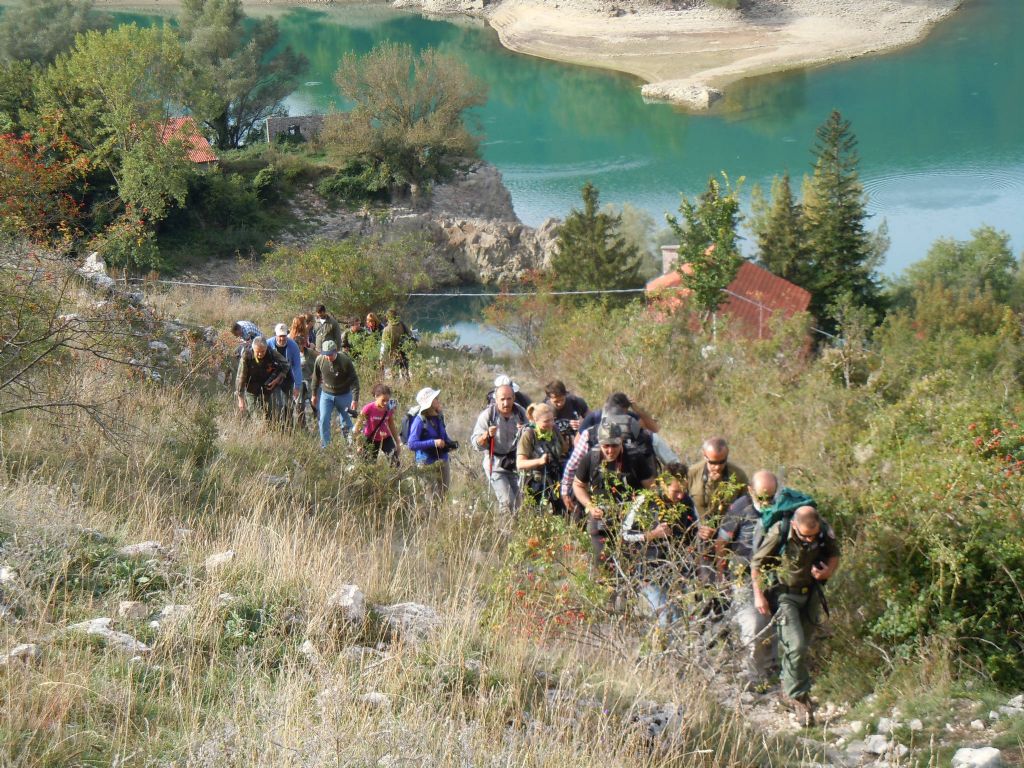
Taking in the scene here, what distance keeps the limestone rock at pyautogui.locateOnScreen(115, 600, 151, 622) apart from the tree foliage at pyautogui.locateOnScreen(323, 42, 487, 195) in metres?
34.3

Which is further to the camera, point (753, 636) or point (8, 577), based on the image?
point (753, 636)

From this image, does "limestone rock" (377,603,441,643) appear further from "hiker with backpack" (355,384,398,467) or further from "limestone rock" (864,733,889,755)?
"hiker with backpack" (355,384,398,467)

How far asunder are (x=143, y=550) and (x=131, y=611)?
0.59 meters

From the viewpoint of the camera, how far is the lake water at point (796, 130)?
3681 cm

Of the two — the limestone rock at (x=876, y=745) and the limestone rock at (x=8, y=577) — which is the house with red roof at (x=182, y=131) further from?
the limestone rock at (x=876, y=745)

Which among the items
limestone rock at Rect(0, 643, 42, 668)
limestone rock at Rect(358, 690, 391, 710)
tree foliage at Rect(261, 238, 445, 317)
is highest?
limestone rock at Rect(0, 643, 42, 668)

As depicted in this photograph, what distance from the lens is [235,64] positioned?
39.0 m

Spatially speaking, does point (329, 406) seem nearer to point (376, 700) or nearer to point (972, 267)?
point (376, 700)

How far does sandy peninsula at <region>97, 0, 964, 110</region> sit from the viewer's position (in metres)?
51.8

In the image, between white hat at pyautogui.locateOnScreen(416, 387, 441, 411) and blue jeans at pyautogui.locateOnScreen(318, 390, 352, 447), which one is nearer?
white hat at pyautogui.locateOnScreen(416, 387, 441, 411)

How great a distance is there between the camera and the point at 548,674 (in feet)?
11.8

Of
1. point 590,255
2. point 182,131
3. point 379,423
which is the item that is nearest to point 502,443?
point 379,423

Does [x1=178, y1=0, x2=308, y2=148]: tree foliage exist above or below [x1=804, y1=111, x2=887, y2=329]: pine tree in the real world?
above

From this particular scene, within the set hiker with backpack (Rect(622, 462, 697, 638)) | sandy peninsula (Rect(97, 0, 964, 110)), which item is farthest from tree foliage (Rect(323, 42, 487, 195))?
hiker with backpack (Rect(622, 462, 697, 638))
